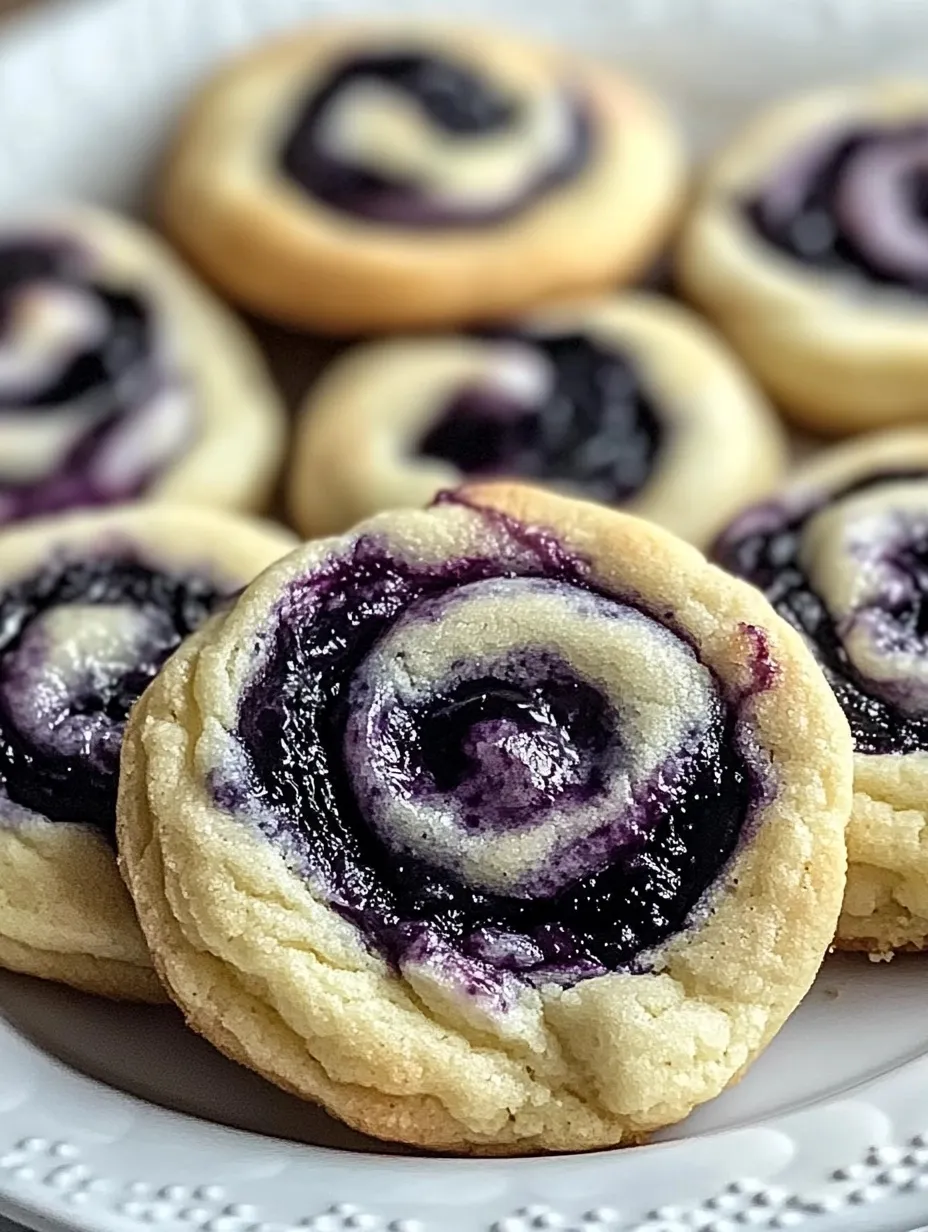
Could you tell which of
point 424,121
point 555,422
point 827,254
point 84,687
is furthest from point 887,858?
point 424,121

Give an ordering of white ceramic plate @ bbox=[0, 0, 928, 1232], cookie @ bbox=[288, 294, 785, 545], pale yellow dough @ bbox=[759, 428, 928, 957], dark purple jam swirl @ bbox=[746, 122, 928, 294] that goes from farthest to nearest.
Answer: dark purple jam swirl @ bbox=[746, 122, 928, 294] < cookie @ bbox=[288, 294, 785, 545] < pale yellow dough @ bbox=[759, 428, 928, 957] < white ceramic plate @ bbox=[0, 0, 928, 1232]

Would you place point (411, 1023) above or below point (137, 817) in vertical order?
below

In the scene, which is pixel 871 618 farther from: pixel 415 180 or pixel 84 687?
pixel 415 180

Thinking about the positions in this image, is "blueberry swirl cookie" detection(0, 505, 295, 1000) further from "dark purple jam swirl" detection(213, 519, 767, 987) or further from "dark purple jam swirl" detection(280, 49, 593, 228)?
"dark purple jam swirl" detection(280, 49, 593, 228)


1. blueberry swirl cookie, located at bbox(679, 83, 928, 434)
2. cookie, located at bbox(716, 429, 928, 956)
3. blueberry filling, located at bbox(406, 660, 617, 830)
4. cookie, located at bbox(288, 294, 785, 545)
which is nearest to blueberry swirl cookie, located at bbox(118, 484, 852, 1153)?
blueberry filling, located at bbox(406, 660, 617, 830)

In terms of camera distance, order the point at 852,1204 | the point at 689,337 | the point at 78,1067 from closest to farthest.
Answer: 1. the point at 852,1204
2. the point at 78,1067
3. the point at 689,337

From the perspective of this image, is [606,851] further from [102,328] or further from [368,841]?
[102,328]

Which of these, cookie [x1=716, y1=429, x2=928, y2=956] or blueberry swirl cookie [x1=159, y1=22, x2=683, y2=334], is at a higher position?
blueberry swirl cookie [x1=159, y1=22, x2=683, y2=334]

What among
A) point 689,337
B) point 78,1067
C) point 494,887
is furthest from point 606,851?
point 689,337
